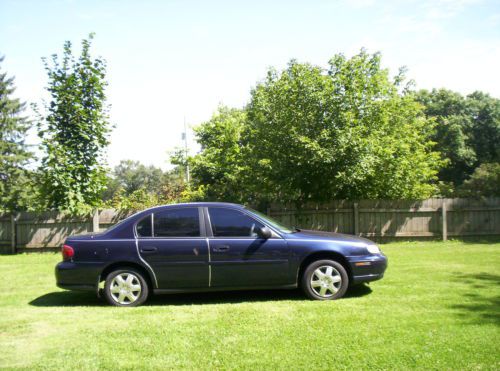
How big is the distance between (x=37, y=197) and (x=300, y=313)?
12.7 m

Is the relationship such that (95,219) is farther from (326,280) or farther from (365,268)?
(365,268)

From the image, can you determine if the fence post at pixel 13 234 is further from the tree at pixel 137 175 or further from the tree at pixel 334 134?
the tree at pixel 137 175

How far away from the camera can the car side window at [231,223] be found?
7082 mm

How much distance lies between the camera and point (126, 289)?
22.9 ft

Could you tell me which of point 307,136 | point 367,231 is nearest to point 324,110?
point 307,136

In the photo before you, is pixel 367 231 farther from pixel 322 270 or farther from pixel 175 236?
pixel 175 236

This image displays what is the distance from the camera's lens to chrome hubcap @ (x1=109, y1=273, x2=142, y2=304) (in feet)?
22.9

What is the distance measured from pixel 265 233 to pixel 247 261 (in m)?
0.52

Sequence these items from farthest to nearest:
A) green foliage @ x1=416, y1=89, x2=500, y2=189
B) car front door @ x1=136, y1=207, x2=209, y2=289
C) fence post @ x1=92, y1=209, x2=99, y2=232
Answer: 1. green foliage @ x1=416, y1=89, x2=500, y2=189
2. fence post @ x1=92, y1=209, x2=99, y2=232
3. car front door @ x1=136, y1=207, x2=209, y2=289

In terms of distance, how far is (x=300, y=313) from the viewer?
6152 millimetres

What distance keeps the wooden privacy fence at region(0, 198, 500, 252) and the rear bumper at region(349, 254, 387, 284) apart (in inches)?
330

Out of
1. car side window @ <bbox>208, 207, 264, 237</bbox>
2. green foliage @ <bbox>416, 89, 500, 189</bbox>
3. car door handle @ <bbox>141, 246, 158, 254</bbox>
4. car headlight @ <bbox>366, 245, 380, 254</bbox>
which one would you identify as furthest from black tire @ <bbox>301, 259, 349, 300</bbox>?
green foliage @ <bbox>416, 89, 500, 189</bbox>

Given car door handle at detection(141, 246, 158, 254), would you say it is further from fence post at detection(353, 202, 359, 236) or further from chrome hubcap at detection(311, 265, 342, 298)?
fence post at detection(353, 202, 359, 236)

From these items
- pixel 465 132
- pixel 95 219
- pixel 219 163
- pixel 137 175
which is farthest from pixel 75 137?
pixel 137 175
